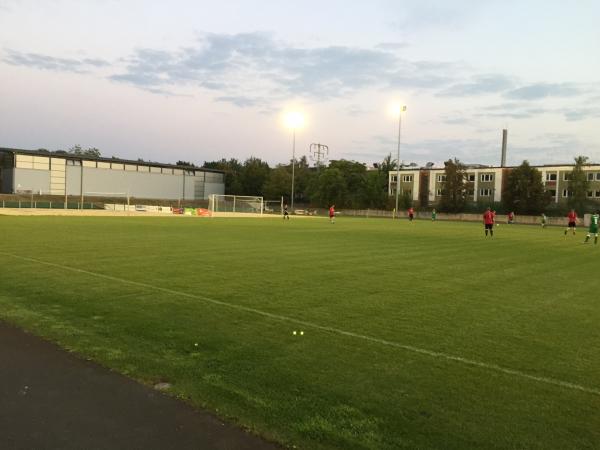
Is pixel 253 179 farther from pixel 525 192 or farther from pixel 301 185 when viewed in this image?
pixel 525 192

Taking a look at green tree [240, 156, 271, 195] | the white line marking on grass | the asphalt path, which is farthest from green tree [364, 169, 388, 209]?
the asphalt path

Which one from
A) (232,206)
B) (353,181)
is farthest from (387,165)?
(232,206)

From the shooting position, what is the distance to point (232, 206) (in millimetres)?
69875

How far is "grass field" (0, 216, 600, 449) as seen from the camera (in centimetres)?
416

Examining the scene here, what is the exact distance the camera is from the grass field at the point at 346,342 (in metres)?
4.16

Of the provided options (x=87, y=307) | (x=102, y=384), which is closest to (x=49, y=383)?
(x=102, y=384)

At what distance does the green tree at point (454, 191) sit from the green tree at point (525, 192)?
761cm

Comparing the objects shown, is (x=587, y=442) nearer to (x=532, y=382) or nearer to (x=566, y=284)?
(x=532, y=382)

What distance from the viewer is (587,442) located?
12.7 feet

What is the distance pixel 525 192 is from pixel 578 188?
25.4 feet

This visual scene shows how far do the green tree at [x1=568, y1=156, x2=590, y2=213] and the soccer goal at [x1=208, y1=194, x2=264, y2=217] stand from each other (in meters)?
50.1

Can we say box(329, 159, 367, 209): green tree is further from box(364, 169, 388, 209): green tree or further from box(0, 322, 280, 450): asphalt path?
box(0, 322, 280, 450): asphalt path

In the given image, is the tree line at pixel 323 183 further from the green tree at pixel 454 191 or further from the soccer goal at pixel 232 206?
the soccer goal at pixel 232 206

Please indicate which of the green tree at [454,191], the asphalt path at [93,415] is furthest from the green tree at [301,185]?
the asphalt path at [93,415]
